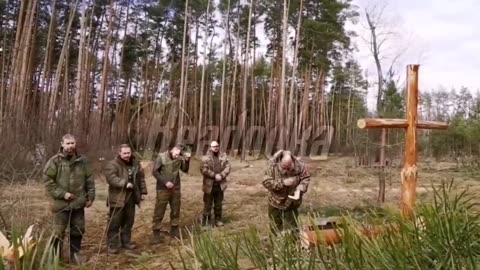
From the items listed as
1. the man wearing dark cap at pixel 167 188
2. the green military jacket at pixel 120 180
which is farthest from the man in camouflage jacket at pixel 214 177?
the green military jacket at pixel 120 180

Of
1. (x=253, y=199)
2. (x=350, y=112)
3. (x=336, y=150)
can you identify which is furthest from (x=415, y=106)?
(x=350, y=112)

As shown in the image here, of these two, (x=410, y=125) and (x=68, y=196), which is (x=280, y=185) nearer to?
(x=410, y=125)

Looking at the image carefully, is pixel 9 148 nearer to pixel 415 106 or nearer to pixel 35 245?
pixel 415 106

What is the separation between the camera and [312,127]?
28.4 metres

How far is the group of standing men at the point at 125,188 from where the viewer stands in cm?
531

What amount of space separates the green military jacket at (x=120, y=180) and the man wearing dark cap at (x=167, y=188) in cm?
45

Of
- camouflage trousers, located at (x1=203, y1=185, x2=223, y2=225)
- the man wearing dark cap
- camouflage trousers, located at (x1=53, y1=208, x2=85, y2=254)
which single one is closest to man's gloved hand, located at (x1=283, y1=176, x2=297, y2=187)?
the man wearing dark cap

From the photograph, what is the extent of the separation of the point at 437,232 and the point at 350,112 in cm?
3261

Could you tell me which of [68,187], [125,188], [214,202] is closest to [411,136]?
[125,188]

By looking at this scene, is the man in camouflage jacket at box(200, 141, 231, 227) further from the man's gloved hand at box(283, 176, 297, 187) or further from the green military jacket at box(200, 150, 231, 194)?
the man's gloved hand at box(283, 176, 297, 187)

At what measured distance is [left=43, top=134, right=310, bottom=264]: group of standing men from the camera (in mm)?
5312

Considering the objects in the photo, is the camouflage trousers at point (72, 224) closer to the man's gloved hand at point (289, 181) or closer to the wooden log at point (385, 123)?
the man's gloved hand at point (289, 181)

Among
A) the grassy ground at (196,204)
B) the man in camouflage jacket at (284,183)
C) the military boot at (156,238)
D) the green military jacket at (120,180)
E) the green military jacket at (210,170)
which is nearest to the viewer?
the grassy ground at (196,204)

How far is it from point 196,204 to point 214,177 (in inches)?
94.3
